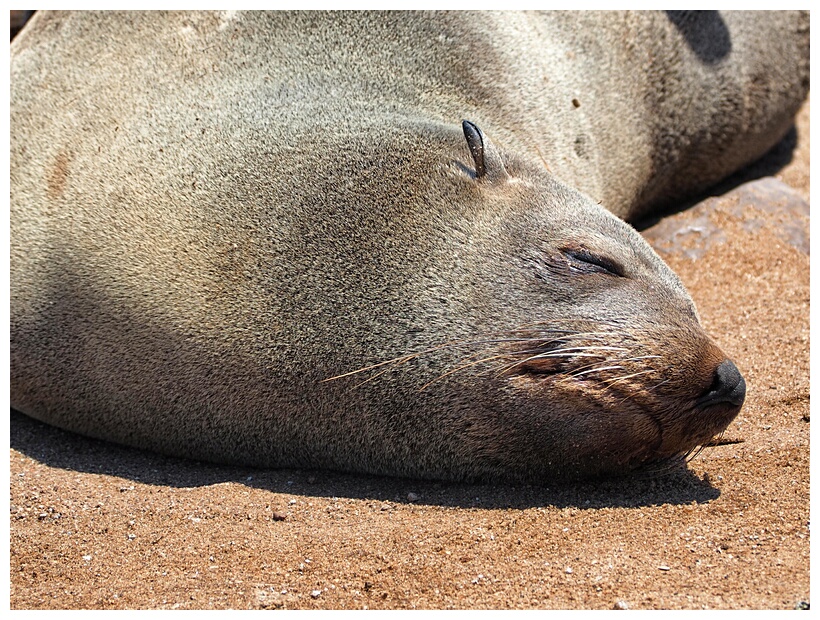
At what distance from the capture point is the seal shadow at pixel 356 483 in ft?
11.0

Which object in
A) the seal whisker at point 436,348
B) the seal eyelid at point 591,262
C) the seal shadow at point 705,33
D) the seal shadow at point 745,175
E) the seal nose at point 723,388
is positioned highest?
the seal eyelid at point 591,262

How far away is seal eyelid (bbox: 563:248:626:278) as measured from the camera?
341 cm

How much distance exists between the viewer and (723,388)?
3211mm

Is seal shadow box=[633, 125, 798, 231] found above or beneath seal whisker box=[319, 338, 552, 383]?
beneath

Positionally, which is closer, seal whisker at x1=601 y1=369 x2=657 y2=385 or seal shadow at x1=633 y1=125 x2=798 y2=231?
seal whisker at x1=601 y1=369 x2=657 y2=385

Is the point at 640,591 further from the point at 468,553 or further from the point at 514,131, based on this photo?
the point at 514,131

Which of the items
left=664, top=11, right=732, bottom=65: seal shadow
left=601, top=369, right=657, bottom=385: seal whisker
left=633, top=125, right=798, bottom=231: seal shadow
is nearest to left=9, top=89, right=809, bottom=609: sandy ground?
left=601, top=369, right=657, bottom=385: seal whisker

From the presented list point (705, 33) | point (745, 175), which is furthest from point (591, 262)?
point (745, 175)

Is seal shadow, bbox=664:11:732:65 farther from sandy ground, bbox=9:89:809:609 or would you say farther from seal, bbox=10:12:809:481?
sandy ground, bbox=9:89:809:609

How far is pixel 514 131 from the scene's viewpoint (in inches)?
178

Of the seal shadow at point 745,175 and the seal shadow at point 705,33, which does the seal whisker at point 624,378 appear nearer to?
the seal shadow at point 745,175

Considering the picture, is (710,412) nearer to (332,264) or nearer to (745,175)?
(332,264)

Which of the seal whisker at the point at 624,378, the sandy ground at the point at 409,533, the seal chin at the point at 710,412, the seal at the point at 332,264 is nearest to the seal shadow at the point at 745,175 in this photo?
the seal at the point at 332,264
